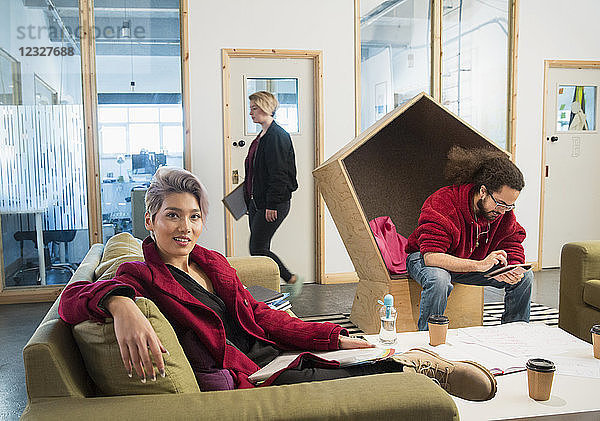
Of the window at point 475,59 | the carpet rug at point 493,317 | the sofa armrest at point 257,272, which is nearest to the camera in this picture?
the sofa armrest at point 257,272

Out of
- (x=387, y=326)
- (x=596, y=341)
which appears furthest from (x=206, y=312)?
(x=596, y=341)

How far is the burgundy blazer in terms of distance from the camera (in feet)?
4.80

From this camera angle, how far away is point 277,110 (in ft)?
17.1

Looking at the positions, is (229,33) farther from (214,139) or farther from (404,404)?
(404,404)

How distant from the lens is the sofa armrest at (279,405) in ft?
4.13

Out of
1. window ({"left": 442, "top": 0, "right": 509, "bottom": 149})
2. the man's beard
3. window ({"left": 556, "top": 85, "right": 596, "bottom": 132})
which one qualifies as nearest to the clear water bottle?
the man's beard

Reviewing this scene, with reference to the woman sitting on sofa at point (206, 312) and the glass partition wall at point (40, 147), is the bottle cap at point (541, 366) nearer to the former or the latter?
the woman sitting on sofa at point (206, 312)

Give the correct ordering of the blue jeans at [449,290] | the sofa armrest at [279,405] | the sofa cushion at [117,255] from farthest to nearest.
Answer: the blue jeans at [449,290]
the sofa cushion at [117,255]
the sofa armrest at [279,405]

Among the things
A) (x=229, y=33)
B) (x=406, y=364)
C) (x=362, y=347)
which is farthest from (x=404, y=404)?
(x=229, y=33)

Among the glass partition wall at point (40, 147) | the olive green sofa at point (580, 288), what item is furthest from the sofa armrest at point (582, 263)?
the glass partition wall at point (40, 147)

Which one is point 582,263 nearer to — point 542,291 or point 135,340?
point 542,291

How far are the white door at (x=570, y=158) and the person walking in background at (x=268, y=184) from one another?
2.67 metres

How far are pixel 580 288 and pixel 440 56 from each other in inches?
114

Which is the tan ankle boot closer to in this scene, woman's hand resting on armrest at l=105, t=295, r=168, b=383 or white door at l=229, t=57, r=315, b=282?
woman's hand resting on armrest at l=105, t=295, r=168, b=383
